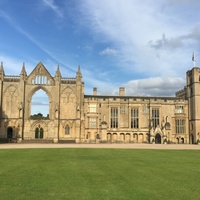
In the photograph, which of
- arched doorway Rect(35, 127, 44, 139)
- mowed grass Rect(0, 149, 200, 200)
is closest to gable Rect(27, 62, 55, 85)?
arched doorway Rect(35, 127, 44, 139)

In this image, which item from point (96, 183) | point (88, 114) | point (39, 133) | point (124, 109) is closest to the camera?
point (96, 183)

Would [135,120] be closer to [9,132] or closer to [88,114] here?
[88,114]

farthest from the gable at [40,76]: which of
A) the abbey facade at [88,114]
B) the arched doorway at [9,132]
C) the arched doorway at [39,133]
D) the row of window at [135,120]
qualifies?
the row of window at [135,120]

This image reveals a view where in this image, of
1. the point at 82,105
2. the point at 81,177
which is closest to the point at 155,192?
the point at 81,177

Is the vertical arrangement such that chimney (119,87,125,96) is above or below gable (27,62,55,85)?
below

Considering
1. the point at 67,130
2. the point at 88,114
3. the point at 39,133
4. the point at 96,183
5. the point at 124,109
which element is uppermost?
the point at 124,109

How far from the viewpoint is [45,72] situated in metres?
59.3

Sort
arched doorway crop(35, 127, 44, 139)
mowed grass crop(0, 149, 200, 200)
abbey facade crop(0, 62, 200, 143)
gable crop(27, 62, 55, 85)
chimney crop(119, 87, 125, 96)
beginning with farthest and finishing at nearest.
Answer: chimney crop(119, 87, 125, 96) < gable crop(27, 62, 55, 85) < arched doorway crop(35, 127, 44, 139) < abbey facade crop(0, 62, 200, 143) < mowed grass crop(0, 149, 200, 200)

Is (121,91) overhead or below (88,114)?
overhead

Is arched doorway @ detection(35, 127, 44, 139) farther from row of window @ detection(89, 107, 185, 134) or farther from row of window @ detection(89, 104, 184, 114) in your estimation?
row of window @ detection(89, 104, 184, 114)

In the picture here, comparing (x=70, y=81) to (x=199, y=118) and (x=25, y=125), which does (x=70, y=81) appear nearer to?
(x=25, y=125)

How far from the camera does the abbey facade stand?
56562mm

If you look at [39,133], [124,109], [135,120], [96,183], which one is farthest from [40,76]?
[96,183]

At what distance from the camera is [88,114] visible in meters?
60.3
